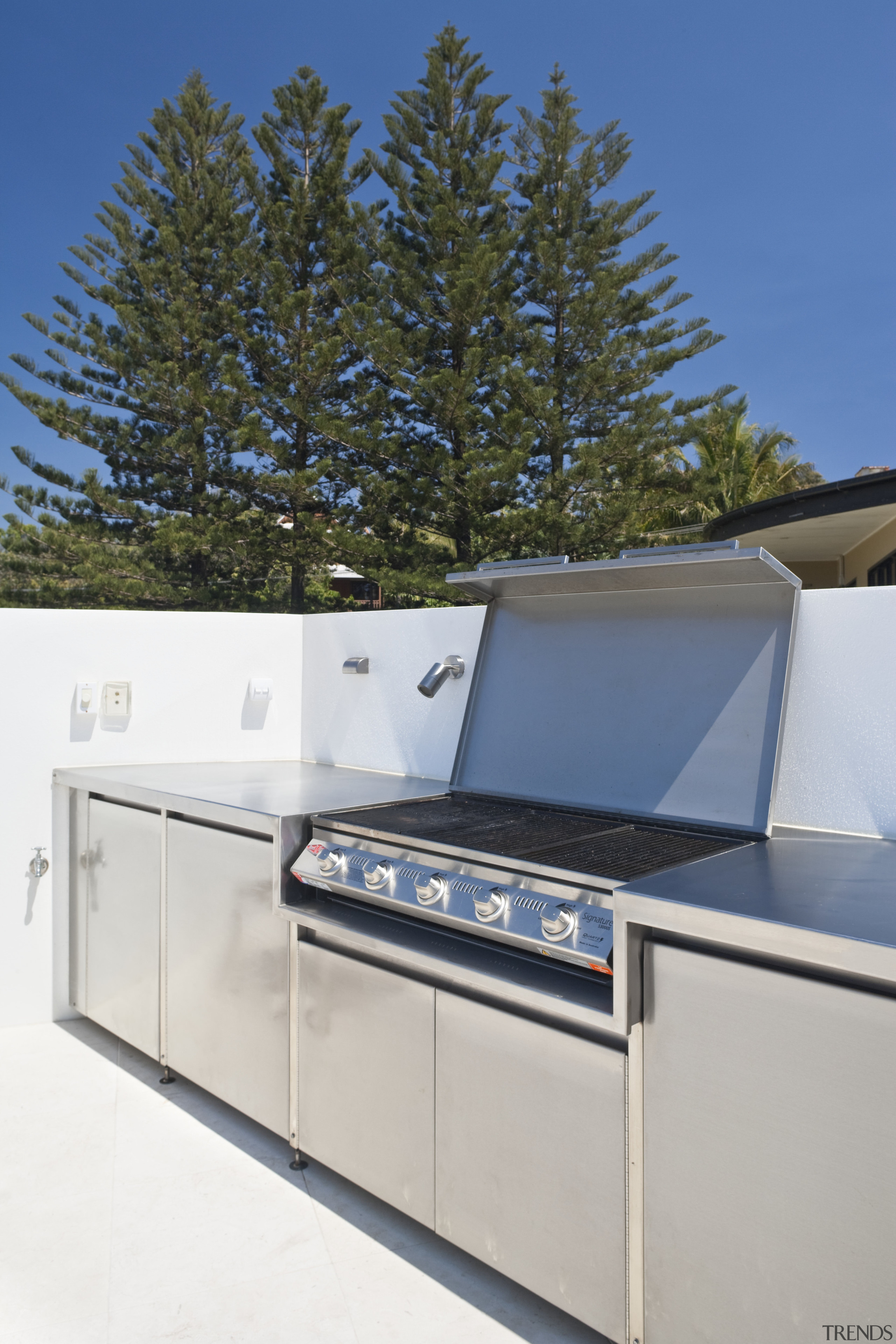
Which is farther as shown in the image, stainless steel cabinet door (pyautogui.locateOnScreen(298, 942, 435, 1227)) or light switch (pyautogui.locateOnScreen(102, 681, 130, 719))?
light switch (pyautogui.locateOnScreen(102, 681, 130, 719))

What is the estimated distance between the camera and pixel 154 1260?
1.60m

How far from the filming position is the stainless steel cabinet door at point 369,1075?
1518 millimetres

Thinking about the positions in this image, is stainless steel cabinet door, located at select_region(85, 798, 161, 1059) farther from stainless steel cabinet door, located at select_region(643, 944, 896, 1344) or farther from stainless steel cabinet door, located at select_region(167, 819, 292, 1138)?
stainless steel cabinet door, located at select_region(643, 944, 896, 1344)

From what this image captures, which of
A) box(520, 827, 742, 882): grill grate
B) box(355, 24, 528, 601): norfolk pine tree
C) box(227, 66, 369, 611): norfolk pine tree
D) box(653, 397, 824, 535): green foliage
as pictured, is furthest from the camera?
box(653, 397, 824, 535): green foliage

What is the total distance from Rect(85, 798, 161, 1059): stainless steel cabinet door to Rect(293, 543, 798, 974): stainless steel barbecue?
27.2 inches

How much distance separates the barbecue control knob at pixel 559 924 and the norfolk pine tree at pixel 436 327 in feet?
32.7

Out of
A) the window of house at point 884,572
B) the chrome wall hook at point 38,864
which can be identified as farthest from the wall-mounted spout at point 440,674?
the window of house at point 884,572

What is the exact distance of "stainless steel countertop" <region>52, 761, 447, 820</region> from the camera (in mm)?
2004

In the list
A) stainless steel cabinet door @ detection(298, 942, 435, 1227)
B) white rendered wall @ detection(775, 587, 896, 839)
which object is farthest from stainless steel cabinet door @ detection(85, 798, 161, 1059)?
white rendered wall @ detection(775, 587, 896, 839)

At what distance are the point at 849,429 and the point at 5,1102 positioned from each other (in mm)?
32304

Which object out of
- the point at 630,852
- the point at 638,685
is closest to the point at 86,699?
the point at 638,685

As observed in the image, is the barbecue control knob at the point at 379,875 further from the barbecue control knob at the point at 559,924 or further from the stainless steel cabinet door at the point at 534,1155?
the barbecue control knob at the point at 559,924

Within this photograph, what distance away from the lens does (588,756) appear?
2045 mm

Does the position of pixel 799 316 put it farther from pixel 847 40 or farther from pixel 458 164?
pixel 458 164
